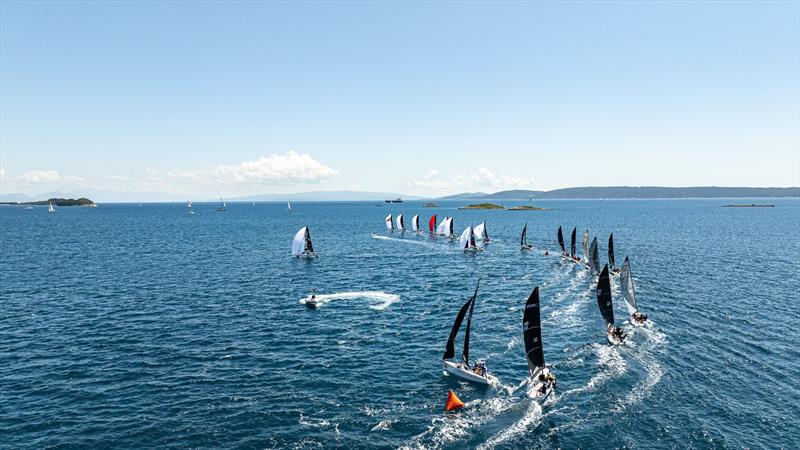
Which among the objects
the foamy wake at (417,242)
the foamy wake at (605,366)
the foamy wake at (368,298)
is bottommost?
the foamy wake at (605,366)

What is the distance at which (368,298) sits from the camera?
207 feet

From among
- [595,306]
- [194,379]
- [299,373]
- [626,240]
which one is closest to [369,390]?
[299,373]

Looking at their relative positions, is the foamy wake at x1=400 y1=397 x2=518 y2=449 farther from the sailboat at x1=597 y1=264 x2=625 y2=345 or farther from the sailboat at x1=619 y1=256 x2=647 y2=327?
the sailboat at x1=619 y1=256 x2=647 y2=327

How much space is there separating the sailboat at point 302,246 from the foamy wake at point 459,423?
7223 centimetres

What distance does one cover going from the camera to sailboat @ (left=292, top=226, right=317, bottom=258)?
3895 inches

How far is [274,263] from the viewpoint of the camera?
9456 centimetres

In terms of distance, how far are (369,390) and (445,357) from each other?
7384mm

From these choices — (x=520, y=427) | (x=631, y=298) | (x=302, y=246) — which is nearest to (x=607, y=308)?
(x=631, y=298)

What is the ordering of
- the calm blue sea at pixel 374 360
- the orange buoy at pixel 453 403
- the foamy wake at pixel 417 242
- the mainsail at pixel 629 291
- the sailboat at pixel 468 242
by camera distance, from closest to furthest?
the calm blue sea at pixel 374 360
the orange buoy at pixel 453 403
the mainsail at pixel 629 291
the sailboat at pixel 468 242
the foamy wake at pixel 417 242

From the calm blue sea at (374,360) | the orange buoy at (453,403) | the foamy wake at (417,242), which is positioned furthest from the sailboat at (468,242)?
the orange buoy at (453,403)

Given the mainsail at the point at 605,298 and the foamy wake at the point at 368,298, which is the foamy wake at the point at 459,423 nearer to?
the mainsail at the point at 605,298

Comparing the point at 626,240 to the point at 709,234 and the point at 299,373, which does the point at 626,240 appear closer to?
the point at 709,234

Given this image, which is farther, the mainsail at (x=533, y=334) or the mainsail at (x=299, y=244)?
the mainsail at (x=299, y=244)

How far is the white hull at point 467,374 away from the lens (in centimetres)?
3575
